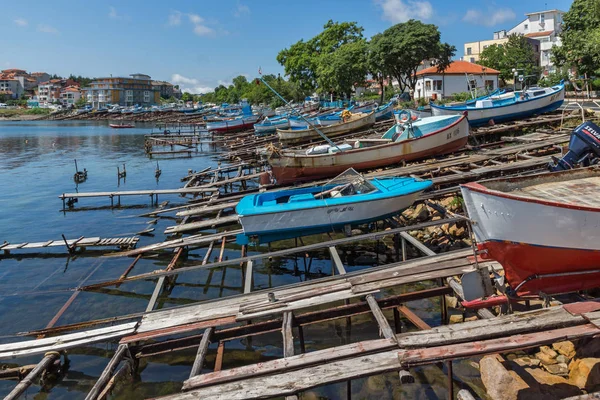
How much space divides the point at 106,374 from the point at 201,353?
149 cm

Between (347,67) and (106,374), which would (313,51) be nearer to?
(347,67)

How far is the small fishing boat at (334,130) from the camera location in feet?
101

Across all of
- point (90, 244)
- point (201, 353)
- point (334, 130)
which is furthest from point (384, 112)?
point (201, 353)

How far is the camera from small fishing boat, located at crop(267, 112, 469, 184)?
18.4m

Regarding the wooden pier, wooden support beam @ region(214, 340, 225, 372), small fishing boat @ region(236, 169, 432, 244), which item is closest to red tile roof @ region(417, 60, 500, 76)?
small fishing boat @ region(236, 169, 432, 244)

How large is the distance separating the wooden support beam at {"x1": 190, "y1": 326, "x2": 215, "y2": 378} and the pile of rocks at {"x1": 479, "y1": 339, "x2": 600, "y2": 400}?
4.36 metres

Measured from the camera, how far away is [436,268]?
8414 mm

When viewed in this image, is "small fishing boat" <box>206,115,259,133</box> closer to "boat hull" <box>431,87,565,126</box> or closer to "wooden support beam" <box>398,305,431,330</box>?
"boat hull" <box>431,87,565,126</box>

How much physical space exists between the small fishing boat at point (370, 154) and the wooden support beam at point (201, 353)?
11305mm

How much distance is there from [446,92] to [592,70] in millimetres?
14927

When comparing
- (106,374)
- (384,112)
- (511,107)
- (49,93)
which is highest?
(49,93)

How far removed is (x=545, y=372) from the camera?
6.50 m

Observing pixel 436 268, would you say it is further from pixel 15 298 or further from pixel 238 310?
pixel 15 298

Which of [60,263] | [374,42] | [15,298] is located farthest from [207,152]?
[15,298]
